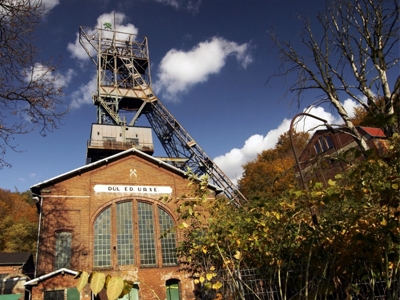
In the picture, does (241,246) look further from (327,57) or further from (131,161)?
(131,161)

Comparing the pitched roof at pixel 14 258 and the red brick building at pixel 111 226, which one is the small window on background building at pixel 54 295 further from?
the pitched roof at pixel 14 258

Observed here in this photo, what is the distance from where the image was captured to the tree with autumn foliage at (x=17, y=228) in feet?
114

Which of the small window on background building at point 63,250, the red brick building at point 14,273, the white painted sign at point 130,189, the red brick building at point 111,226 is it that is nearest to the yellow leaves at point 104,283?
the red brick building at point 111,226

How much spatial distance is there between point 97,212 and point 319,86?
14.4 metres

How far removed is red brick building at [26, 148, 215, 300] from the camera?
16.6 meters

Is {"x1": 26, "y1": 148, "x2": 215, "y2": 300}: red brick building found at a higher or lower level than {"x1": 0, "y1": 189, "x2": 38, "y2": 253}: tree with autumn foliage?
lower

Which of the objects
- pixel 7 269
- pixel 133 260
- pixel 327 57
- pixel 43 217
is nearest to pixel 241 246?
pixel 327 57

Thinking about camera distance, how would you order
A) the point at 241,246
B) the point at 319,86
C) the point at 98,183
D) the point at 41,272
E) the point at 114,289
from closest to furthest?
the point at 114,289
the point at 241,246
the point at 319,86
the point at 41,272
the point at 98,183

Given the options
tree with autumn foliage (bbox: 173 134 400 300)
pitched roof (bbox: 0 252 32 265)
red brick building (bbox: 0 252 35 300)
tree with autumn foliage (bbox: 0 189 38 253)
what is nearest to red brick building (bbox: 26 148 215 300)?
red brick building (bbox: 0 252 35 300)

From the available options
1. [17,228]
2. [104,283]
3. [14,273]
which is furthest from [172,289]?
[17,228]

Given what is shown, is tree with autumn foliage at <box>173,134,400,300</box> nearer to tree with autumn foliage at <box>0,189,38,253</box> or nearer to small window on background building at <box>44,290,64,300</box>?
small window on background building at <box>44,290,64,300</box>

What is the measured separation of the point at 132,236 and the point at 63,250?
382cm

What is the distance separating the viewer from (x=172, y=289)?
57.7ft

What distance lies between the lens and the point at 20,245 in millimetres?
34719
